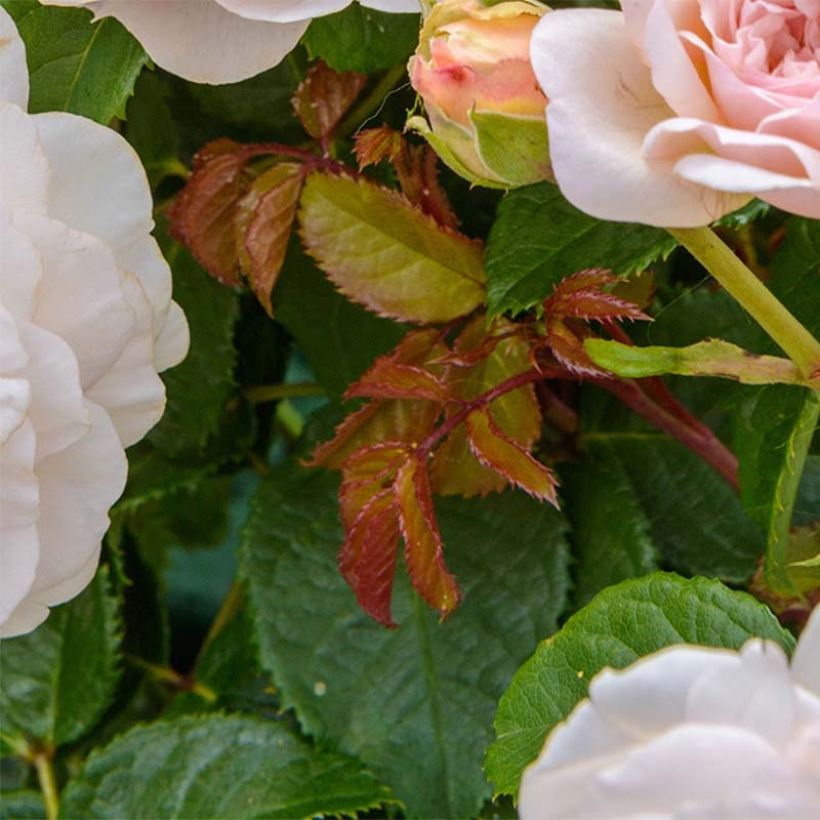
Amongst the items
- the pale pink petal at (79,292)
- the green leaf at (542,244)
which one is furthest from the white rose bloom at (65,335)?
the green leaf at (542,244)

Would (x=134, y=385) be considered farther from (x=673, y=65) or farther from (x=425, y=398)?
(x=673, y=65)

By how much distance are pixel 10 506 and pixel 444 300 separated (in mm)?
148

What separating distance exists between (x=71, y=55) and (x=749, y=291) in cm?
24

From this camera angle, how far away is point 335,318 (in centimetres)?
51

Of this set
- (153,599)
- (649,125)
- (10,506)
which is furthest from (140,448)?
(649,125)

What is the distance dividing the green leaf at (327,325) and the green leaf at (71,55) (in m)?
0.10

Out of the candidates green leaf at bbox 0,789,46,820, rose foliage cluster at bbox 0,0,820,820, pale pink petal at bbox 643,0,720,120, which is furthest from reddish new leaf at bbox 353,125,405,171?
green leaf at bbox 0,789,46,820

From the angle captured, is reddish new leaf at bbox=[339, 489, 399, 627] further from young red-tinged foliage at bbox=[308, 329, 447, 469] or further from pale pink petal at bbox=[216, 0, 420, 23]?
pale pink petal at bbox=[216, 0, 420, 23]

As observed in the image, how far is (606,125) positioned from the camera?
11.1 inches

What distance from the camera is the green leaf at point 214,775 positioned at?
1.55 feet

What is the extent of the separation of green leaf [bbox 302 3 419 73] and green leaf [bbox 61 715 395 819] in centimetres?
24

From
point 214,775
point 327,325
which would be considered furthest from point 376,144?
point 214,775

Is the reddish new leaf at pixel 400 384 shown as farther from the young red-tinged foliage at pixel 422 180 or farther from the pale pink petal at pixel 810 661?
the pale pink petal at pixel 810 661

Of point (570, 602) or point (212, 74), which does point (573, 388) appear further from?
point (212, 74)
